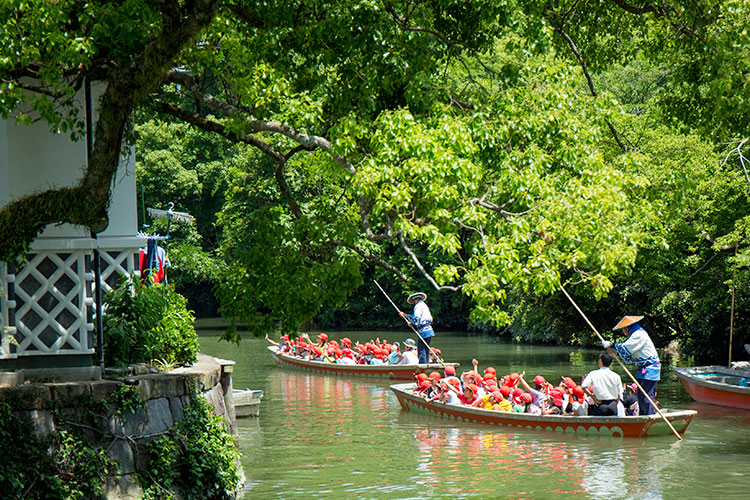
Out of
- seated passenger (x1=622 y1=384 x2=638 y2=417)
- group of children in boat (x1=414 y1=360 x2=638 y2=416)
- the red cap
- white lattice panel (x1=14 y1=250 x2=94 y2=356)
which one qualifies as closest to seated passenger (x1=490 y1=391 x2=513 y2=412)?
group of children in boat (x1=414 y1=360 x2=638 y2=416)

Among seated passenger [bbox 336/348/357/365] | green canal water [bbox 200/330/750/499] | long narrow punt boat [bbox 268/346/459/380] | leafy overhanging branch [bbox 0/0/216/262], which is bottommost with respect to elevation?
green canal water [bbox 200/330/750/499]

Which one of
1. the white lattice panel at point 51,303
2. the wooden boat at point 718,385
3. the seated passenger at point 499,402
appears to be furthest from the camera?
the wooden boat at point 718,385

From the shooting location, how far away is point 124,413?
29.7 ft

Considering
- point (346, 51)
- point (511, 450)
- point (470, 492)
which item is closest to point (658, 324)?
point (511, 450)

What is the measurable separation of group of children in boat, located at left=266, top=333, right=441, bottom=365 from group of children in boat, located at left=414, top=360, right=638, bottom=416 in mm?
4882

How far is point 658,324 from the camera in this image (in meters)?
29.5

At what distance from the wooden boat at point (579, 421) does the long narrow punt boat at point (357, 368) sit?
507 centimetres

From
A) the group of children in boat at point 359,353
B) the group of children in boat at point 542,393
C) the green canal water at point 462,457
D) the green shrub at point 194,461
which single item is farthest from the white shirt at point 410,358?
the green shrub at point 194,461

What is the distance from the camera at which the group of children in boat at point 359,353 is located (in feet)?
81.7

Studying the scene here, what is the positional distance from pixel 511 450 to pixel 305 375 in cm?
1289

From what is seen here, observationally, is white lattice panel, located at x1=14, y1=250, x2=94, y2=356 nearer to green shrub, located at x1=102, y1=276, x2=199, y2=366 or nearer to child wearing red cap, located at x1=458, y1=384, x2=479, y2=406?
green shrub, located at x1=102, y1=276, x2=199, y2=366

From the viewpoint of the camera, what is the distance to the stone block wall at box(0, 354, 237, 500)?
8422 mm

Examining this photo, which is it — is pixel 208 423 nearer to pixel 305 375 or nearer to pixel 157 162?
→ pixel 305 375

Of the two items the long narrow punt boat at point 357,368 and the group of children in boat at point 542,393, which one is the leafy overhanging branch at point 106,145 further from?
the long narrow punt boat at point 357,368
